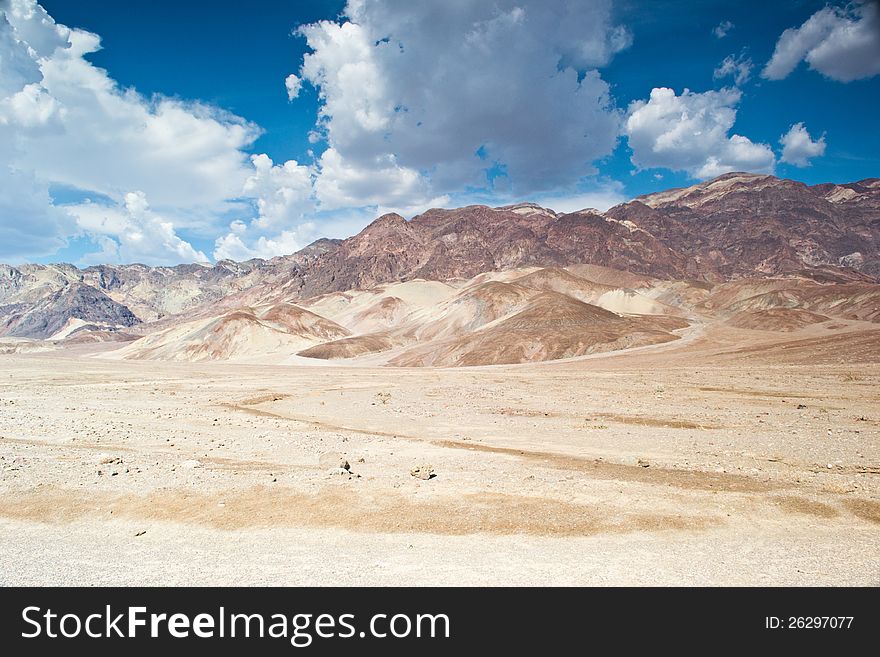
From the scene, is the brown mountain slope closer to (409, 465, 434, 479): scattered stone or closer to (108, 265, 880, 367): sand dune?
(108, 265, 880, 367): sand dune

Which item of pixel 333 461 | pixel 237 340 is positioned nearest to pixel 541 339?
pixel 333 461

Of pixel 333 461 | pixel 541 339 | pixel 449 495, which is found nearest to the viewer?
pixel 449 495

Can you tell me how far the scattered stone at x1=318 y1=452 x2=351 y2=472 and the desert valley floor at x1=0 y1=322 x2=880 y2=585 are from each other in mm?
191

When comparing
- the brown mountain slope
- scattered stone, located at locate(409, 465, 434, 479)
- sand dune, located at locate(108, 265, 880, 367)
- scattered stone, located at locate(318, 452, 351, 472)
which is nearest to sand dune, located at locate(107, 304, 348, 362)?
sand dune, located at locate(108, 265, 880, 367)

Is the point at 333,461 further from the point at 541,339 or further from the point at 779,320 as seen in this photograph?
the point at 779,320

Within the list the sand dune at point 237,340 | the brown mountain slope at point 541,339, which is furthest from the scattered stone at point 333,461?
the sand dune at point 237,340

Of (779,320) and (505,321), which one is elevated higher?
(505,321)

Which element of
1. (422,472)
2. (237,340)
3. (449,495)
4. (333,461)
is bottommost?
(449,495)

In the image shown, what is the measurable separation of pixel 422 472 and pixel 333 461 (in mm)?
A: 3428

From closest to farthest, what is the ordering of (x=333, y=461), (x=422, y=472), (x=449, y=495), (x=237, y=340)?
(x=449, y=495) → (x=422, y=472) → (x=333, y=461) → (x=237, y=340)

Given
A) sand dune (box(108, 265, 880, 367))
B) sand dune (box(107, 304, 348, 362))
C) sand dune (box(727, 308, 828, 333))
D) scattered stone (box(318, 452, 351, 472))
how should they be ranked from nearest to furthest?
scattered stone (box(318, 452, 351, 472)) → sand dune (box(108, 265, 880, 367)) → sand dune (box(727, 308, 828, 333)) → sand dune (box(107, 304, 348, 362))

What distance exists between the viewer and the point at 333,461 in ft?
54.4

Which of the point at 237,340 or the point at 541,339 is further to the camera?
the point at 237,340

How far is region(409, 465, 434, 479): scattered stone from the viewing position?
47.4ft
